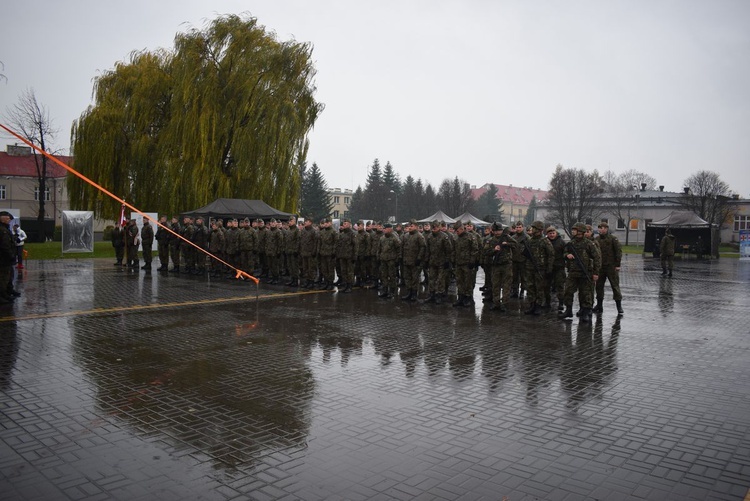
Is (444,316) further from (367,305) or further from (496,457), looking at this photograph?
(496,457)

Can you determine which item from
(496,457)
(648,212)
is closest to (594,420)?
(496,457)

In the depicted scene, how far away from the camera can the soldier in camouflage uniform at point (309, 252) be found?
16938 millimetres

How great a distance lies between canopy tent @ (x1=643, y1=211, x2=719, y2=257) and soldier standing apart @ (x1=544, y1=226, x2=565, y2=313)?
98.2ft

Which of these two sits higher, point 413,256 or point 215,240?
point 215,240

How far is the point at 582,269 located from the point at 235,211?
16065 millimetres

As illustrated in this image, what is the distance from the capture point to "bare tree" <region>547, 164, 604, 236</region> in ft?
193

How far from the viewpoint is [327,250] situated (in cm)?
1662

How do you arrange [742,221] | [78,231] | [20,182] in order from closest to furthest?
[78,231]
[742,221]
[20,182]

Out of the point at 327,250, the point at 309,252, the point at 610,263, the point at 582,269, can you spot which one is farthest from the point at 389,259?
the point at 610,263

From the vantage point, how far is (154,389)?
6.61 m

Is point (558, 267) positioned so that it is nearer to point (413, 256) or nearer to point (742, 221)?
point (413, 256)

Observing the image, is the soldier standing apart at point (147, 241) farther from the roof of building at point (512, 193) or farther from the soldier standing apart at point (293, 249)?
the roof of building at point (512, 193)

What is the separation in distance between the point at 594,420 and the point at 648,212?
72263mm

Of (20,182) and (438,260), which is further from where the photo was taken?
(20,182)
